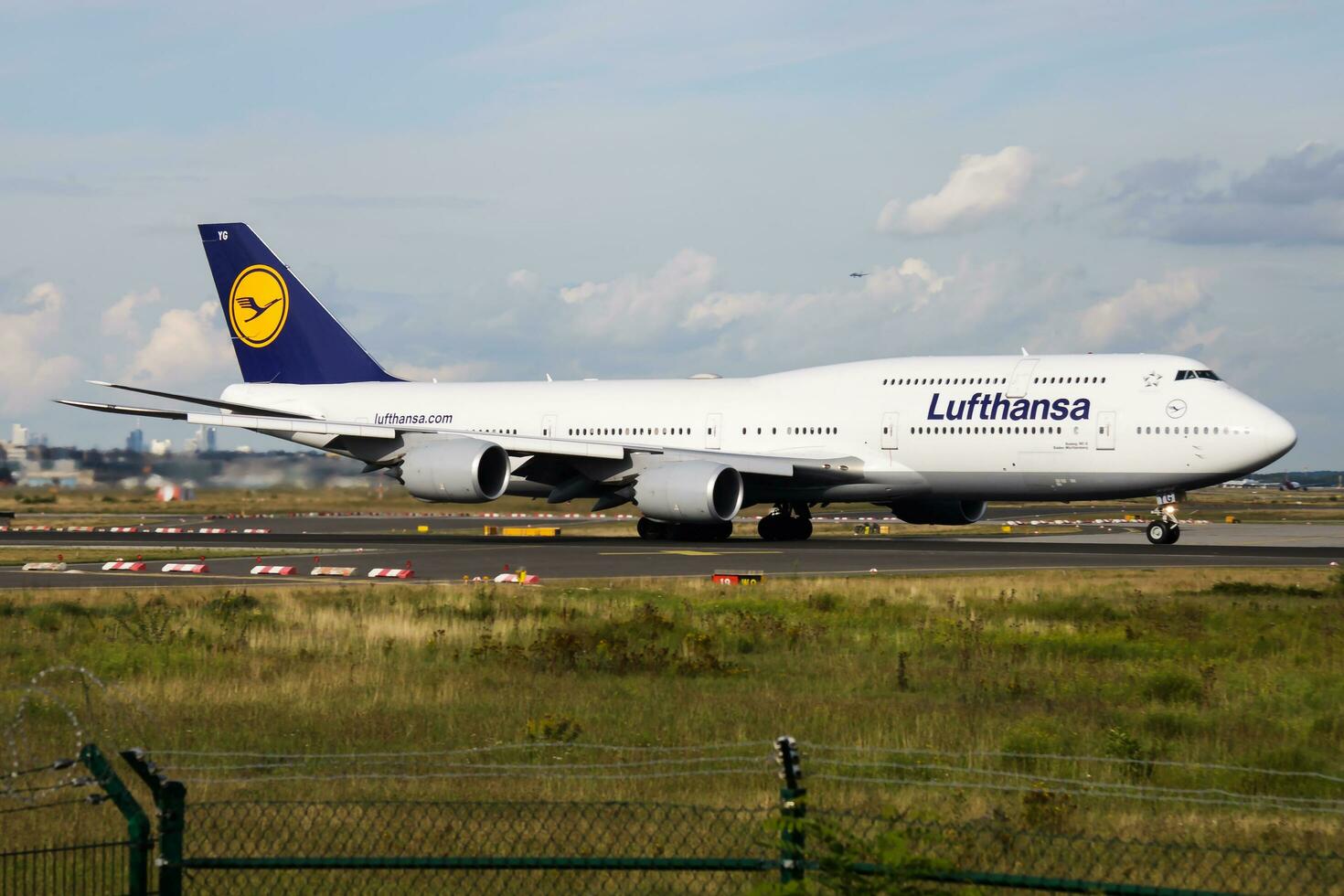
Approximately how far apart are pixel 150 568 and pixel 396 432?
10795 millimetres

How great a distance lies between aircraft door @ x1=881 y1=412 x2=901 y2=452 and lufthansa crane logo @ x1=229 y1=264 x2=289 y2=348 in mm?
21264

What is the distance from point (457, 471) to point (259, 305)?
14.3m

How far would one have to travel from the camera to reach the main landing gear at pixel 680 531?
41969 millimetres

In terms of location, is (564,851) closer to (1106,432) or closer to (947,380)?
(1106,432)

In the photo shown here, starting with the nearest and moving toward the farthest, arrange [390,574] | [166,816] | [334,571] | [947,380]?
[166,816] < [390,574] < [334,571] < [947,380]

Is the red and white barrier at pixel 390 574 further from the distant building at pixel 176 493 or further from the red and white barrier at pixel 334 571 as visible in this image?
the distant building at pixel 176 493

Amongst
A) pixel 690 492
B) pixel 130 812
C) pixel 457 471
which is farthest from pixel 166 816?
pixel 457 471

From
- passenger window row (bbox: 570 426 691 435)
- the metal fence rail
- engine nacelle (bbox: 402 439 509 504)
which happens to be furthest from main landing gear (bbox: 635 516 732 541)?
the metal fence rail

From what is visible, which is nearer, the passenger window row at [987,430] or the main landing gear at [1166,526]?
the passenger window row at [987,430]

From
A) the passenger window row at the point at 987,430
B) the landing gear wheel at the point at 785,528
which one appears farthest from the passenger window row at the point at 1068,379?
the landing gear wheel at the point at 785,528

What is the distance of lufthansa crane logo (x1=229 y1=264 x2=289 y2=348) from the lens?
1975 inches

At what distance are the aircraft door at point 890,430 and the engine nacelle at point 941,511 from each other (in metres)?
2.95

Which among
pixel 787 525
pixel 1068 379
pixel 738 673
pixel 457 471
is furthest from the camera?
pixel 787 525

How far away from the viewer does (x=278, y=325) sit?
50094mm
